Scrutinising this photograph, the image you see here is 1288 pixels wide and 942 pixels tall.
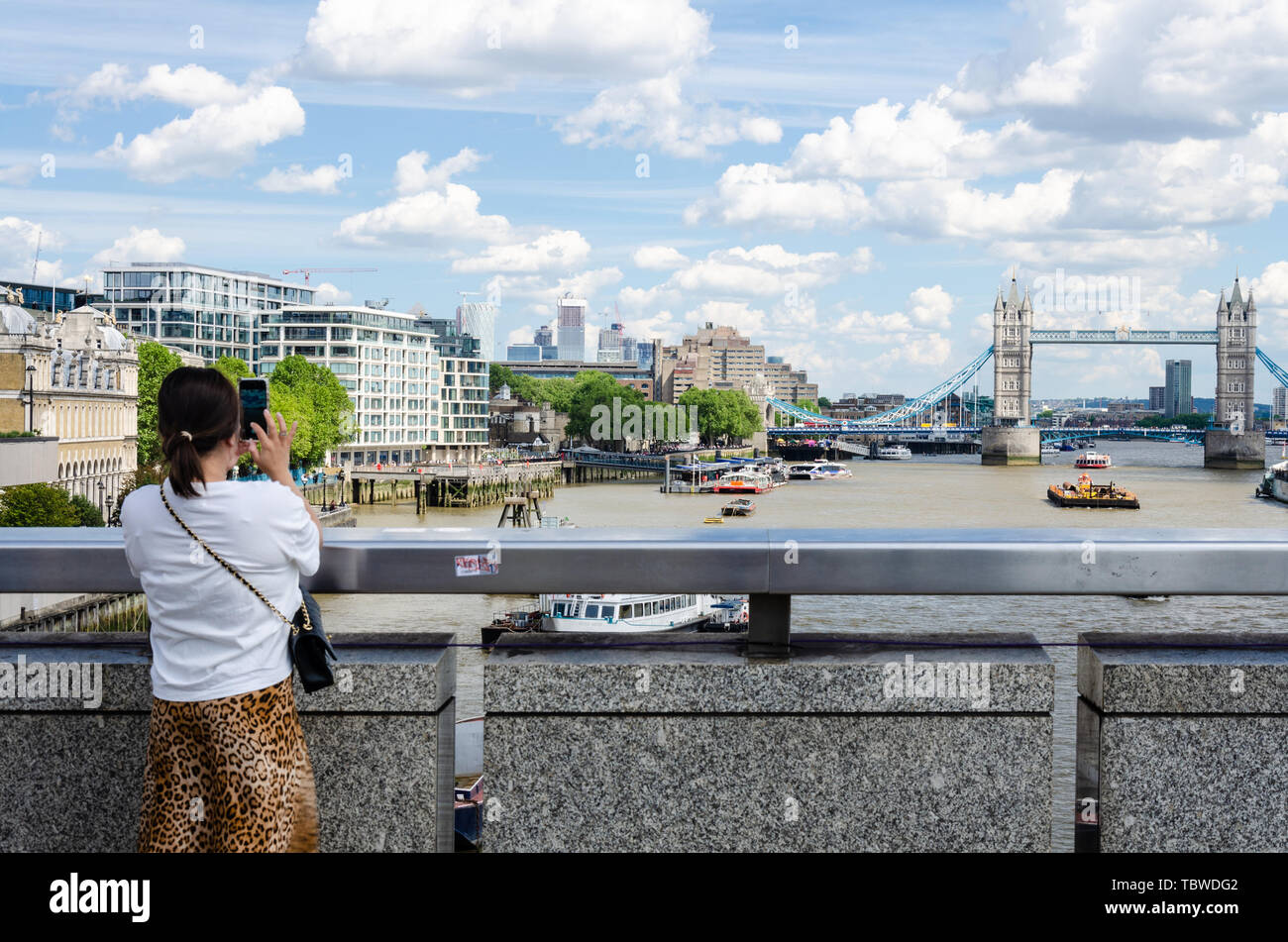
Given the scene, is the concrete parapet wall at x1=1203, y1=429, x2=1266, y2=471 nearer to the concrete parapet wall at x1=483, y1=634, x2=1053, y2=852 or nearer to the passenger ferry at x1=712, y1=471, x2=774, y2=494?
the passenger ferry at x1=712, y1=471, x2=774, y2=494

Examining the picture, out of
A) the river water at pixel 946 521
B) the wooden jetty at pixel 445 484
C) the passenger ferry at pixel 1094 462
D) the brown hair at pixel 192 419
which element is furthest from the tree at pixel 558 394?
the brown hair at pixel 192 419

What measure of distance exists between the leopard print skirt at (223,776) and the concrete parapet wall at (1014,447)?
293 ft

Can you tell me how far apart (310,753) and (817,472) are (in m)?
69.9

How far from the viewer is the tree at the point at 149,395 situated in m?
39.9

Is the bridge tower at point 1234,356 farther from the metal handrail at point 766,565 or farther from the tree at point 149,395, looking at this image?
the metal handrail at point 766,565

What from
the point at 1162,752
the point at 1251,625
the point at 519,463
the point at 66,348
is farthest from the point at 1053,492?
the point at 1162,752

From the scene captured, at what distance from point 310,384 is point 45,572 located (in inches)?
1927

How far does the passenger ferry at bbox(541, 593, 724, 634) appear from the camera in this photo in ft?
63.2

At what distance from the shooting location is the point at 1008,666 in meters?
1.93

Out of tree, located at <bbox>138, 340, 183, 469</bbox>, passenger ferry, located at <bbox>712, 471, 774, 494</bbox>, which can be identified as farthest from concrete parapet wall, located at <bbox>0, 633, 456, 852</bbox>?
passenger ferry, located at <bbox>712, 471, 774, 494</bbox>

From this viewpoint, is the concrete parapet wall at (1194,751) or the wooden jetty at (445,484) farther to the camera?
the wooden jetty at (445,484)
